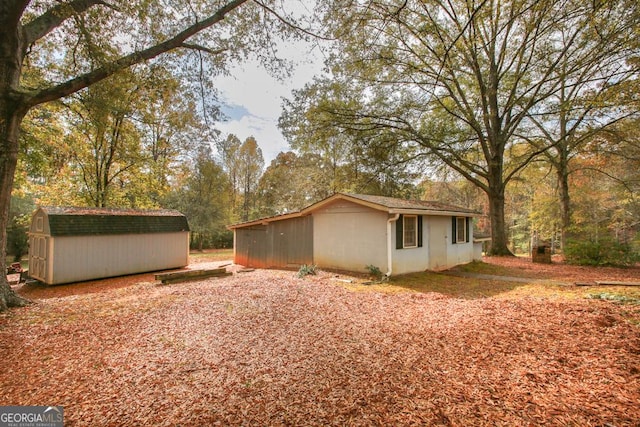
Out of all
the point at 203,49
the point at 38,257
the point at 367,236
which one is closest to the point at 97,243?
the point at 38,257

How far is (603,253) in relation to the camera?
37.8 ft

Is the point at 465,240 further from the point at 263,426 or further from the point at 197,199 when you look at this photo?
the point at 197,199

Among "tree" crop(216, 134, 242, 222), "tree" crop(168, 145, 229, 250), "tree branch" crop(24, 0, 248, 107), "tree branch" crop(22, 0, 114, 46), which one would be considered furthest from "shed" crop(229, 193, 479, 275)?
"tree" crop(216, 134, 242, 222)

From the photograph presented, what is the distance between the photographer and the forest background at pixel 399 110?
6.98m

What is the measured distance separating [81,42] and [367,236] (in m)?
9.54

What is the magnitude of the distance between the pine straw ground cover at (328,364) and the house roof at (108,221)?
723 cm

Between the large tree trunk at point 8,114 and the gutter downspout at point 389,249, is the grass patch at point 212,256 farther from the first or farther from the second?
the large tree trunk at point 8,114

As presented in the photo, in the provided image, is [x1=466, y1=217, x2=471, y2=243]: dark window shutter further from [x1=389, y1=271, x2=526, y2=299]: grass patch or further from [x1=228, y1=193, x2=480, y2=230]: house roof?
[x1=389, y1=271, x2=526, y2=299]: grass patch

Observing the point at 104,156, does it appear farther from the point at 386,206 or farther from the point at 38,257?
the point at 386,206

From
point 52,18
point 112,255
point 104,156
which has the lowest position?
point 112,255

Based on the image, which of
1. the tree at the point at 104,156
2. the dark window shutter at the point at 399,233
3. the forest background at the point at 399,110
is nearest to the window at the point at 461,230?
the forest background at the point at 399,110

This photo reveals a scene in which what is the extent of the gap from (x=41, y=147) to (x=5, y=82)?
749 cm

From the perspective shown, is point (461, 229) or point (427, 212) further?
point (461, 229)

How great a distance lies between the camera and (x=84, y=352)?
351 cm
